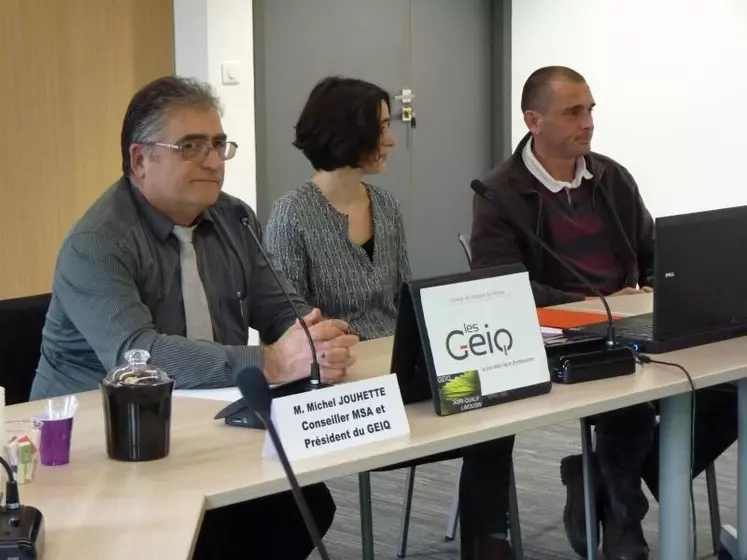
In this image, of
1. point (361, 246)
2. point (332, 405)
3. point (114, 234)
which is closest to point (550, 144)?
point (361, 246)

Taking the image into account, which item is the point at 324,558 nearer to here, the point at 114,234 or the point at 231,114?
the point at 114,234

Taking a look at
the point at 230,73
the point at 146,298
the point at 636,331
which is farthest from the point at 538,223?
the point at 230,73

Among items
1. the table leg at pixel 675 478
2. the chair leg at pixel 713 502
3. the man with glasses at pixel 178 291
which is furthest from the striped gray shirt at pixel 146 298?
the chair leg at pixel 713 502

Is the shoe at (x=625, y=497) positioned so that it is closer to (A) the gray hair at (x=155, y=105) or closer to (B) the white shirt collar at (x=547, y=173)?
(B) the white shirt collar at (x=547, y=173)

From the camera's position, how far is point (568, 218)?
308 cm

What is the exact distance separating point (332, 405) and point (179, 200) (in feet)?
2.31

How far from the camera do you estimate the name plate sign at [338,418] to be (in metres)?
1.50

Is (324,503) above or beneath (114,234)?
beneath

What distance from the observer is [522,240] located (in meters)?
3.01

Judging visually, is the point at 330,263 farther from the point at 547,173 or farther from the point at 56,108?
the point at 56,108

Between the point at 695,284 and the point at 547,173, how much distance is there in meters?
0.99

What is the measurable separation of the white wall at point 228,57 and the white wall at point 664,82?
1795 millimetres

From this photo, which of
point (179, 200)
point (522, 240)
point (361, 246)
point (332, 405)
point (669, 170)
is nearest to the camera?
point (332, 405)

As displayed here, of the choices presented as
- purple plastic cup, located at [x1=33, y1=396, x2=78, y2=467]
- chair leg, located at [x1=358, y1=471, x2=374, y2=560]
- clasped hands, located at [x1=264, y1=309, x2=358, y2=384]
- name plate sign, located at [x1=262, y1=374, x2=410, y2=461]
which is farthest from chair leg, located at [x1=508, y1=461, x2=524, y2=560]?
purple plastic cup, located at [x1=33, y1=396, x2=78, y2=467]
